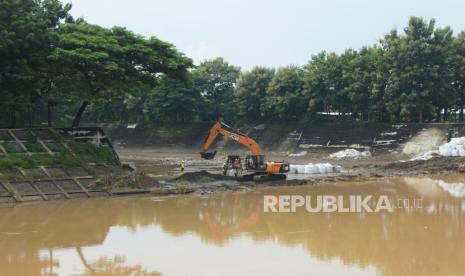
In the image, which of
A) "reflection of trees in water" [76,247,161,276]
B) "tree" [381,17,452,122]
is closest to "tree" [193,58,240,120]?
"tree" [381,17,452,122]

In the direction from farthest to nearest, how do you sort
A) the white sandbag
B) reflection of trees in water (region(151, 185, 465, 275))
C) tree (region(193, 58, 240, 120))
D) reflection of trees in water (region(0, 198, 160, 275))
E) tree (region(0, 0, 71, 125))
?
tree (region(193, 58, 240, 120)), tree (region(0, 0, 71, 125)), the white sandbag, reflection of trees in water (region(0, 198, 160, 275)), reflection of trees in water (region(151, 185, 465, 275))

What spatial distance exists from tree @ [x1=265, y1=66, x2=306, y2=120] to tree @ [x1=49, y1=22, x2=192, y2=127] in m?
21.4

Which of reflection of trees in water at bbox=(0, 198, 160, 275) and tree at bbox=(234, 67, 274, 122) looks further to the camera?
tree at bbox=(234, 67, 274, 122)

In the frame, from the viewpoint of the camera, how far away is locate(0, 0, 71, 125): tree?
25703mm

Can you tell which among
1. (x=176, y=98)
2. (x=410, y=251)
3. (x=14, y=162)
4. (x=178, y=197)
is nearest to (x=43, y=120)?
(x=176, y=98)

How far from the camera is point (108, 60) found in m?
27.2

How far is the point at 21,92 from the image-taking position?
87.9 feet

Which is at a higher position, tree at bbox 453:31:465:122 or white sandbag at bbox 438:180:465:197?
tree at bbox 453:31:465:122

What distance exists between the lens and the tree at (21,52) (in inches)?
1012

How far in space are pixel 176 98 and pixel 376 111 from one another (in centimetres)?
2106

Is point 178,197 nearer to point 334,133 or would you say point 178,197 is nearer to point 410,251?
point 410,251

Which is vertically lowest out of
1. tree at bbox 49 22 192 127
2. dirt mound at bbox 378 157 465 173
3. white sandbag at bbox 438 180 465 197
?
white sandbag at bbox 438 180 465 197

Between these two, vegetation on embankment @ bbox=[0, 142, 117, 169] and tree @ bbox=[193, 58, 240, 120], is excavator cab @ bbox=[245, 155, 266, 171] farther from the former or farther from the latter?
tree @ bbox=[193, 58, 240, 120]

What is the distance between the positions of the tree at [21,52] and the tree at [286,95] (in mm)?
27256
